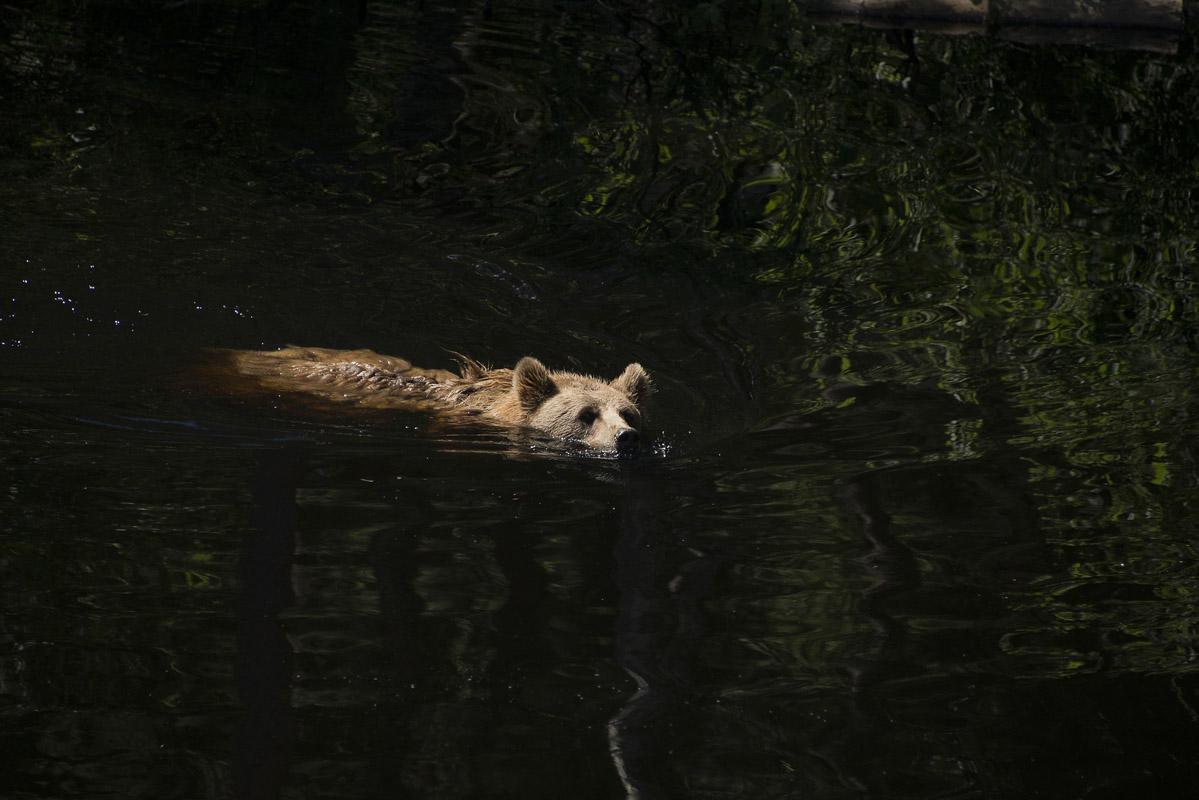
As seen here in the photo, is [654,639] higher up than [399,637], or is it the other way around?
[654,639]

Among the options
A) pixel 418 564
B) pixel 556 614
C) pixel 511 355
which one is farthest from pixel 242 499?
pixel 511 355

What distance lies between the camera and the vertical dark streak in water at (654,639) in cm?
487

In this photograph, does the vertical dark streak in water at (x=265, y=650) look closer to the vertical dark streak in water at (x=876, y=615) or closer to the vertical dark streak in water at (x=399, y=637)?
the vertical dark streak in water at (x=399, y=637)

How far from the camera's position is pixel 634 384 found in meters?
9.52

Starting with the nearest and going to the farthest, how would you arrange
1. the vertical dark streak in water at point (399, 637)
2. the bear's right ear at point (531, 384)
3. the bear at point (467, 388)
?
the vertical dark streak in water at point (399, 637), the bear at point (467, 388), the bear's right ear at point (531, 384)

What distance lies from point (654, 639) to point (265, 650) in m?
1.59

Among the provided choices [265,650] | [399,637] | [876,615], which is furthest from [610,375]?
[265,650]

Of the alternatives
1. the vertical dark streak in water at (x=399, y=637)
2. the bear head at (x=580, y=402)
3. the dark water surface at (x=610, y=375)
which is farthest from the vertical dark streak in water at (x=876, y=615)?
the bear head at (x=580, y=402)

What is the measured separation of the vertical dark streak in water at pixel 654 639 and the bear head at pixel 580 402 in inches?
66.1

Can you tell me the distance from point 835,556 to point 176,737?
3266 millimetres

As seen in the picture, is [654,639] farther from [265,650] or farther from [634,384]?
[634,384]

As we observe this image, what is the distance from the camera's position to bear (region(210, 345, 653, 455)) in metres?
9.17

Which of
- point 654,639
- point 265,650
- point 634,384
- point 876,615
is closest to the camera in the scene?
point 265,650

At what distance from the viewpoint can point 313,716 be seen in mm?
4992
